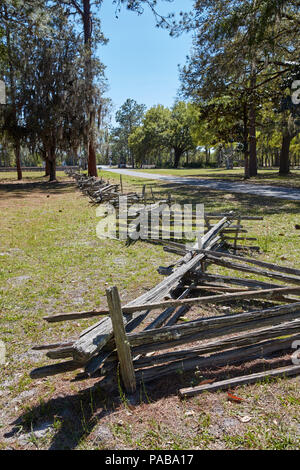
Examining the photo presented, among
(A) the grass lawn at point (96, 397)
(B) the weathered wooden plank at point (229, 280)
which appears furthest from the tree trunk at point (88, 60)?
(B) the weathered wooden plank at point (229, 280)

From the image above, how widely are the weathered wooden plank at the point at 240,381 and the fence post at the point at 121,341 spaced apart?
1.48ft

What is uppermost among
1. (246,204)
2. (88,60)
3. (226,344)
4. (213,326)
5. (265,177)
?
(88,60)

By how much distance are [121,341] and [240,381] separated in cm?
110

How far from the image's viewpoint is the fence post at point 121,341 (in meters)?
2.39

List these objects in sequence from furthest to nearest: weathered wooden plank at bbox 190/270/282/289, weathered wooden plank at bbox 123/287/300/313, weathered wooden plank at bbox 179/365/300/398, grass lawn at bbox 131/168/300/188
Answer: grass lawn at bbox 131/168/300/188, weathered wooden plank at bbox 190/270/282/289, weathered wooden plank at bbox 123/287/300/313, weathered wooden plank at bbox 179/365/300/398

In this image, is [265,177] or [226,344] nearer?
[226,344]

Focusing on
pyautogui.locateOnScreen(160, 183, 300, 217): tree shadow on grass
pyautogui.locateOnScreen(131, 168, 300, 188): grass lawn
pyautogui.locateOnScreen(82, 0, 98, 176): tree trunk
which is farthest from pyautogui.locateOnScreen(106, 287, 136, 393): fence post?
pyautogui.locateOnScreen(82, 0, 98, 176): tree trunk

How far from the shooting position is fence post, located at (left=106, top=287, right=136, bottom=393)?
239cm

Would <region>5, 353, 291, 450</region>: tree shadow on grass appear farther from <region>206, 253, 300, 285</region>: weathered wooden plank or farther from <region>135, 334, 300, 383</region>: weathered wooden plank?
<region>206, 253, 300, 285</region>: weathered wooden plank

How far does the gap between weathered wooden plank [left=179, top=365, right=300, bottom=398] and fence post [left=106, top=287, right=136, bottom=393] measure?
45 cm

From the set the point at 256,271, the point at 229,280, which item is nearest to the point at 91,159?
the point at 229,280

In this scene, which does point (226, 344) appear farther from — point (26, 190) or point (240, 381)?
point (26, 190)

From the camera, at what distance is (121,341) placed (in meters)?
2.49

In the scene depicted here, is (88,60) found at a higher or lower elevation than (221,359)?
higher
